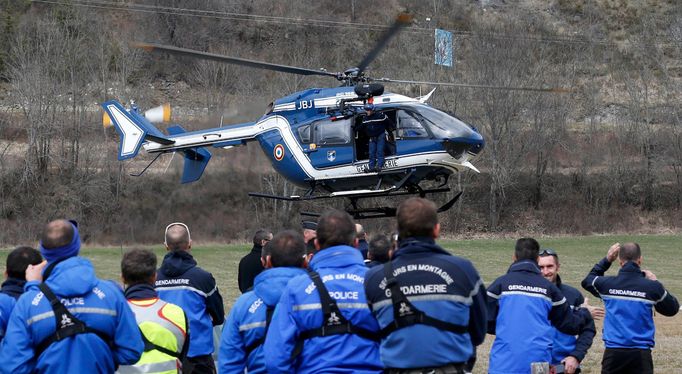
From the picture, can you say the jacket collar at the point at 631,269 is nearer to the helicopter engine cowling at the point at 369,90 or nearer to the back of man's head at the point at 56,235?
the back of man's head at the point at 56,235

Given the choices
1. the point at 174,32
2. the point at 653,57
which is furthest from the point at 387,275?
the point at 653,57

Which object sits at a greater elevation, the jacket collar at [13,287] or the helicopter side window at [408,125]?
the helicopter side window at [408,125]

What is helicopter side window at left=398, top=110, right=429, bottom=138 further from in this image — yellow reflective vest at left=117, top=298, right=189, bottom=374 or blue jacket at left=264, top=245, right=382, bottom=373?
blue jacket at left=264, top=245, right=382, bottom=373

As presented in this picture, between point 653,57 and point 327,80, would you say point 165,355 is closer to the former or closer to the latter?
point 327,80

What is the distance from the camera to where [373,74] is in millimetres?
49000

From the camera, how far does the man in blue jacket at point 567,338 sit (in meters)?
8.06

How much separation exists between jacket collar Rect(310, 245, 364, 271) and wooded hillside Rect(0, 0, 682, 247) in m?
24.8

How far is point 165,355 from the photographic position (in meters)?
6.01

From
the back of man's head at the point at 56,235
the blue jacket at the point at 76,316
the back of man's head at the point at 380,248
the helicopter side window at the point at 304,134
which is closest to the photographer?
the blue jacket at the point at 76,316

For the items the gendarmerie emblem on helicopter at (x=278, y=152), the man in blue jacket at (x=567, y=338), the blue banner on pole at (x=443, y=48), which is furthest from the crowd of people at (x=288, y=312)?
the blue banner on pole at (x=443, y=48)

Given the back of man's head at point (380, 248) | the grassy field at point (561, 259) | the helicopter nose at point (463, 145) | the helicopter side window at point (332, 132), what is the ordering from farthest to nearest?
1. the grassy field at point (561, 259)
2. the helicopter side window at point (332, 132)
3. the helicopter nose at point (463, 145)
4. the back of man's head at point (380, 248)

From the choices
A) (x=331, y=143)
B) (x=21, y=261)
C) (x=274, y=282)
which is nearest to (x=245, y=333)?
(x=274, y=282)

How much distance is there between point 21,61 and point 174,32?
1107 centimetres

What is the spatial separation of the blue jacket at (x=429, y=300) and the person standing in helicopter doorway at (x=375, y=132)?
10761mm
